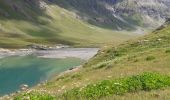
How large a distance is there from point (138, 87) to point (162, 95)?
5256 mm

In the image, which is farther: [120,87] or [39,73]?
[39,73]

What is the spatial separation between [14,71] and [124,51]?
74.7 meters

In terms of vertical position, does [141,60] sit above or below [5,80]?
above

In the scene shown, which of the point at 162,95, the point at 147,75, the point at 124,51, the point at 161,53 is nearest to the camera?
the point at 162,95

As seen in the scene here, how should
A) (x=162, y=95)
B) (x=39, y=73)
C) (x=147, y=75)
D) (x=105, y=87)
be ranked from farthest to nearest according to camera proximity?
(x=39, y=73) < (x=147, y=75) < (x=105, y=87) < (x=162, y=95)

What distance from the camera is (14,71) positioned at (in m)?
135

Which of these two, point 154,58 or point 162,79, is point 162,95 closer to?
point 162,79

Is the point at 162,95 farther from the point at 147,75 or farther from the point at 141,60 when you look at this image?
the point at 141,60

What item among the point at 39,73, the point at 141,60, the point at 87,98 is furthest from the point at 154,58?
the point at 39,73

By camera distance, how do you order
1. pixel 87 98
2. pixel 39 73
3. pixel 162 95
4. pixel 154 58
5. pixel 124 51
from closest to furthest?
pixel 162 95, pixel 87 98, pixel 154 58, pixel 124 51, pixel 39 73

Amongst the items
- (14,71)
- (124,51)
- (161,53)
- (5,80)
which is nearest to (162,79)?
(161,53)

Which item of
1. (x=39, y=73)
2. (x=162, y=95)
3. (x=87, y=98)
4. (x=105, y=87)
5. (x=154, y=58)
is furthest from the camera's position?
(x=39, y=73)

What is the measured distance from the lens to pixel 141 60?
45.1m

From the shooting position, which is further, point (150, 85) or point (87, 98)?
point (150, 85)
